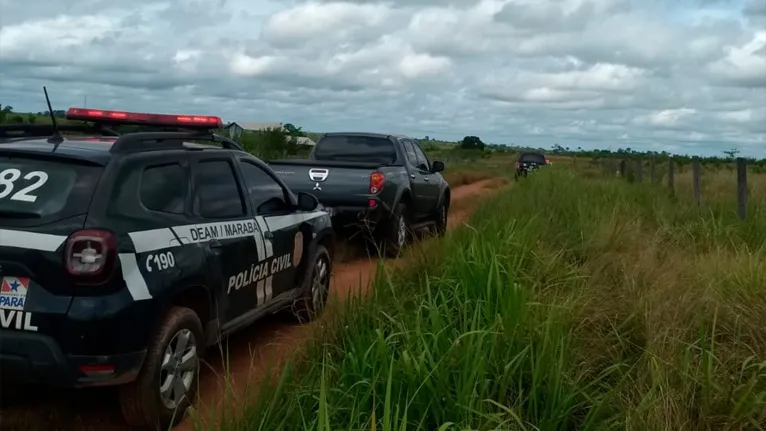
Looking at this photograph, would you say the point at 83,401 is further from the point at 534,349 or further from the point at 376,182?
the point at 376,182

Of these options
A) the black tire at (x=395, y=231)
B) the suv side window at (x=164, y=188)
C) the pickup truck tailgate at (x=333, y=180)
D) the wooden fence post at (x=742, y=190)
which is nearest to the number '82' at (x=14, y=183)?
the suv side window at (x=164, y=188)

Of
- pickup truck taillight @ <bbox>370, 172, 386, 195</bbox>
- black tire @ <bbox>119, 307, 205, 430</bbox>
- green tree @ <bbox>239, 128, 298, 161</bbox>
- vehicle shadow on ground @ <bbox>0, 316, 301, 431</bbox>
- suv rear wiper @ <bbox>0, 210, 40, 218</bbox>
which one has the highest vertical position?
green tree @ <bbox>239, 128, 298, 161</bbox>

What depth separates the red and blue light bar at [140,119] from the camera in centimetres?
580

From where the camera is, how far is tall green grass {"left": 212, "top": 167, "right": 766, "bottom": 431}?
140 inches

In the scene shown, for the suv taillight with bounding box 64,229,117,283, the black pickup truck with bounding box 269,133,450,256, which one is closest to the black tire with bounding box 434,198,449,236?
the black pickup truck with bounding box 269,133,450,256

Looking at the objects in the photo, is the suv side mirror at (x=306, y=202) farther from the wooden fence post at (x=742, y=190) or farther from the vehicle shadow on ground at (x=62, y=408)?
the wooden fence post at (x=742, y=190)

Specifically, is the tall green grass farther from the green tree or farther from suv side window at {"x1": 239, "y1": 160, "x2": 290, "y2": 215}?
the green tree

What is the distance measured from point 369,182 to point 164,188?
5.34 m


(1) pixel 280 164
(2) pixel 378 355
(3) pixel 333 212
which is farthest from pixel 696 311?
(1) pixel 280 164

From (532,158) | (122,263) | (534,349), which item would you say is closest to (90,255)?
(122,263)

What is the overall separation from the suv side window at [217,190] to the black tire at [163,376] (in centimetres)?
83

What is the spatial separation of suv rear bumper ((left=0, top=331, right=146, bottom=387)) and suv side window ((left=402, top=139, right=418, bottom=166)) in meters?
8.24

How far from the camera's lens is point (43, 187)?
4.11 m

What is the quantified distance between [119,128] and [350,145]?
539 cm
